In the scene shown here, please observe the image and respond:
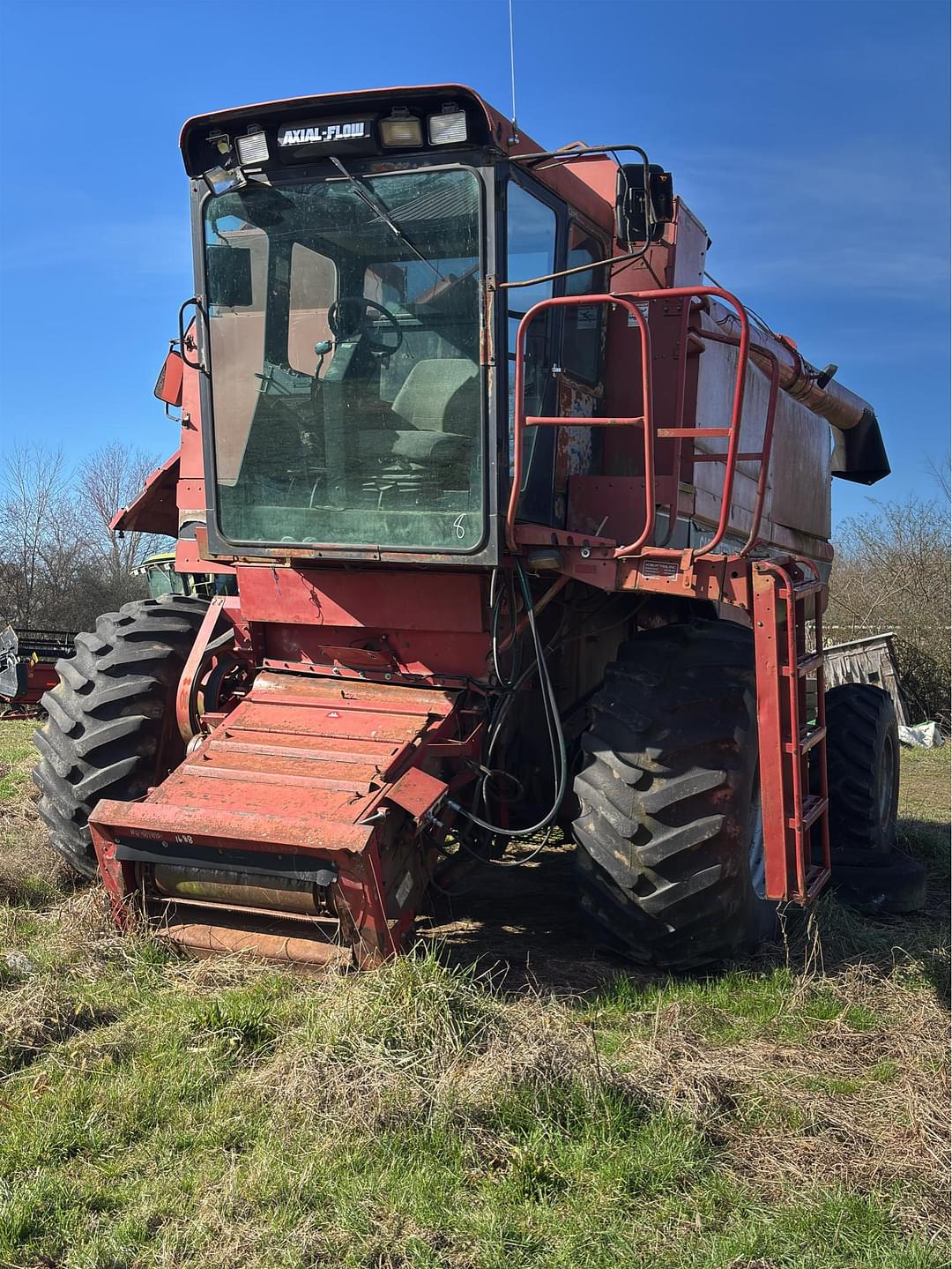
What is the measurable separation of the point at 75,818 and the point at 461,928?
185 cm

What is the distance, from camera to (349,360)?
15.9 ft

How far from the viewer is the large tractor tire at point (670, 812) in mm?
4613

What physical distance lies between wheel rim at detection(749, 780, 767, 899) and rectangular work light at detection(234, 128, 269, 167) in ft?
11.2

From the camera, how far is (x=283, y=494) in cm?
510

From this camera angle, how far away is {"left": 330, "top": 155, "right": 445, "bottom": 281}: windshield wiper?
4.69 metres

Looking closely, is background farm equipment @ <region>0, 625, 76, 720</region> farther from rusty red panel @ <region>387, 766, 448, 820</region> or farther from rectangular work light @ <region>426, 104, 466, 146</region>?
rectangular work light @ <region>426, 104, 466, 146</region>

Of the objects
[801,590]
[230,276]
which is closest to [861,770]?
[801,590]

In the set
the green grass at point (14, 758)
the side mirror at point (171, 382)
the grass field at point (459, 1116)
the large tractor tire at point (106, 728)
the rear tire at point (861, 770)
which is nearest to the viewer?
the grass field at point (459, 1116)

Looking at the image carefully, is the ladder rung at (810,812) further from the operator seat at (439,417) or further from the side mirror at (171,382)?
the side mirror at (171,382)

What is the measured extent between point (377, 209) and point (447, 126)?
1.42ft

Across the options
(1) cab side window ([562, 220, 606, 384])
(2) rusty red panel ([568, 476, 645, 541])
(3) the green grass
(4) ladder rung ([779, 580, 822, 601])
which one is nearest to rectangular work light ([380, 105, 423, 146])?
(1) cab side window ([562, 220, 606, 384])

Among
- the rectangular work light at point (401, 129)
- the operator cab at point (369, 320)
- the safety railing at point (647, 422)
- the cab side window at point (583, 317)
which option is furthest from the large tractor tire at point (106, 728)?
the rectangular work light at point (401, 129)

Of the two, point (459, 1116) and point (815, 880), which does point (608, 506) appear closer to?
point (815, 880)

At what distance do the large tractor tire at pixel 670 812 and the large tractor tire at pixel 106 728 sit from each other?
2.04 metres
